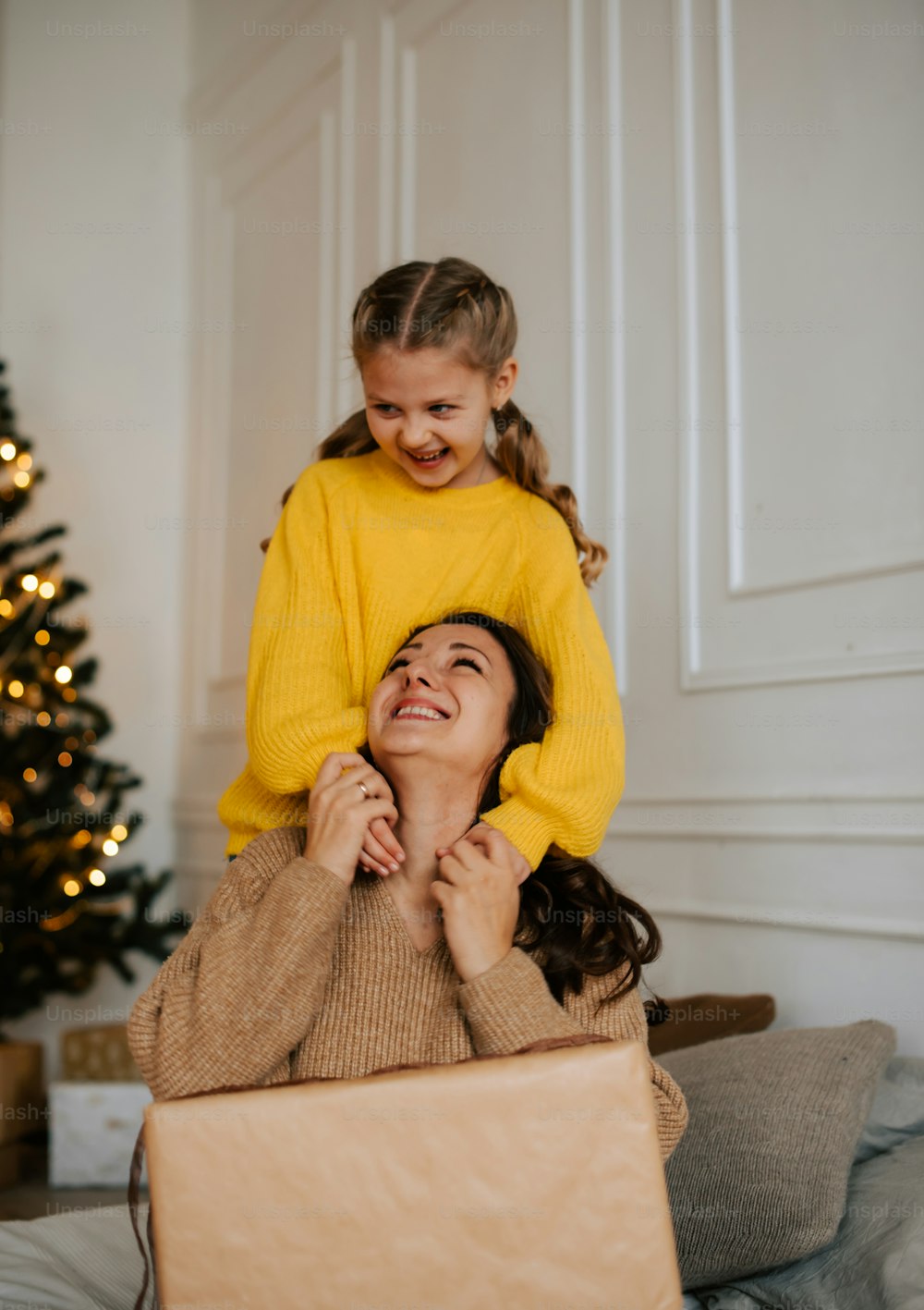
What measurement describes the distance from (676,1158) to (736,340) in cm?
151

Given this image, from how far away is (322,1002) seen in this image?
1.41 m

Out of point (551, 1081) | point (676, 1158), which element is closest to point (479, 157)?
point (676, 1158)

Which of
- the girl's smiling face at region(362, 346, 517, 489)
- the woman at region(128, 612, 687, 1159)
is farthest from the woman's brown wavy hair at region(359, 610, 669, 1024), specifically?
the girl's smiling face at region(362, 346, 517, 489)

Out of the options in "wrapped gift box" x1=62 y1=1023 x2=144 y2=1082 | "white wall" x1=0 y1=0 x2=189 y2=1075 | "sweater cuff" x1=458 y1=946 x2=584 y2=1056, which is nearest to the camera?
"sweater cuff" x1=458 y1=946 x2=584 y2=1056

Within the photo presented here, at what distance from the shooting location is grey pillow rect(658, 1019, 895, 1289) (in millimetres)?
1527

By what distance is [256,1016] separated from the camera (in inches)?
52.4

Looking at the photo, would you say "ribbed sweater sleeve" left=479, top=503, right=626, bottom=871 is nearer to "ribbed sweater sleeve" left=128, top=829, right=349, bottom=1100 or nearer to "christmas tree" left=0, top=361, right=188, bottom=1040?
"ribbed sweater sleeve" left=128, top=829, right=349, bottom=1100

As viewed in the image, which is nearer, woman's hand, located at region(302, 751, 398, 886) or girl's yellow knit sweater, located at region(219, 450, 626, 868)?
woman's hand, located at region(302, 751, 398, 886)

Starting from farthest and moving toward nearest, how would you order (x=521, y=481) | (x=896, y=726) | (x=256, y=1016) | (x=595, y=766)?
(x=896, y=726) < (x=521, y=481) < (x=595, y=766) < (x=256, y=1016)

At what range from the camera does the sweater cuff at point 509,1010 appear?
1.32 meters

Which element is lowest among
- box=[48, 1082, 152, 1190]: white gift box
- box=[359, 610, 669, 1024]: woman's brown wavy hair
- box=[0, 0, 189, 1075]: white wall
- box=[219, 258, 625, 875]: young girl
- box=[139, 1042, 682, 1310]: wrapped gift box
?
box=[48, 1082, 152, 1190]: white gift box

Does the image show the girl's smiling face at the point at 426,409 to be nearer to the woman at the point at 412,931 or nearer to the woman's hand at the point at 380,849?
the woman at the point at 412,931

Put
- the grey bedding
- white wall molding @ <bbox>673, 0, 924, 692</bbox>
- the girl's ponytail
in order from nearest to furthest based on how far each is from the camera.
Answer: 1. the grey bedding
2. the girl's ponytail
3. white wall molding @ <bbox>673, 0, 924, 692</bbox>

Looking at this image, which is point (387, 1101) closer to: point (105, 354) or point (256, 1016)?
point (256, 1016)
